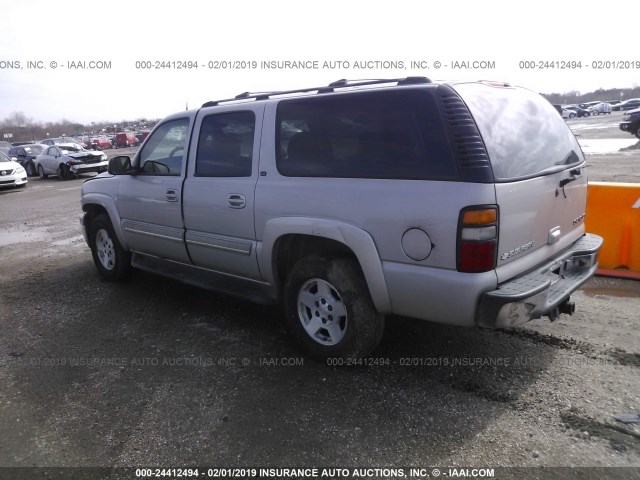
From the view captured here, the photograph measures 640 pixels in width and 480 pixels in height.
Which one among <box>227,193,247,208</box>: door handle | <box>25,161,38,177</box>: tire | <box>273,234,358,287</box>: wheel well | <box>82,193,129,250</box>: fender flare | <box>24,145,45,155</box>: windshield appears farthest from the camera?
<box>24,145,45,155</box>: windshield

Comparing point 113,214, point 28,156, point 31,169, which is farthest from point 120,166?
point 28,156

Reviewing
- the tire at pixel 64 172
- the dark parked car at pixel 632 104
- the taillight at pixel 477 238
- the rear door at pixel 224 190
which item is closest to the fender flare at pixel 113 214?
the rear door at pixel 224 190

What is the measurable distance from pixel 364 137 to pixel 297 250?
1100mm

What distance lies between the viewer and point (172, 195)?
4676 millimetres

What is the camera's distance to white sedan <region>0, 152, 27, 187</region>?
59.2ft

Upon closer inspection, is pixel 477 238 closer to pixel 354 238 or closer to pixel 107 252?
pixel 354 238

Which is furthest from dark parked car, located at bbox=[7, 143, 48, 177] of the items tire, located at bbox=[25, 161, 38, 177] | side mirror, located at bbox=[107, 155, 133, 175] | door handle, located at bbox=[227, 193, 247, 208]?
door handle, located at bbox=[227, 193, 247, 208]

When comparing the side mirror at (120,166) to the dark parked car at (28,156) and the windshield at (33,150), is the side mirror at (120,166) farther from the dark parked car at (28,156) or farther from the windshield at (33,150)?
the windshield at (33,150)

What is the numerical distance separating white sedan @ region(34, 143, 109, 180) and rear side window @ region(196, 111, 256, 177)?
18.5 meters

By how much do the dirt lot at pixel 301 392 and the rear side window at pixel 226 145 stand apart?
1465 millimetres

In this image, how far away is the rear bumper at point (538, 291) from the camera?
2.86 metres

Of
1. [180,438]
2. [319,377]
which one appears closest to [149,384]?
[180,438]

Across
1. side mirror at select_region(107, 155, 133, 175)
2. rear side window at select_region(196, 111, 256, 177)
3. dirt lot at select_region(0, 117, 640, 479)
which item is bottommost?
dirt lot at select_region(0, 117, 640, 479)

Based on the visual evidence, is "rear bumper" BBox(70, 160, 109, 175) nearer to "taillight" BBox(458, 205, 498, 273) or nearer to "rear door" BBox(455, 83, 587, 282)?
"rear door" BBox(455, 83, 587, 282)
